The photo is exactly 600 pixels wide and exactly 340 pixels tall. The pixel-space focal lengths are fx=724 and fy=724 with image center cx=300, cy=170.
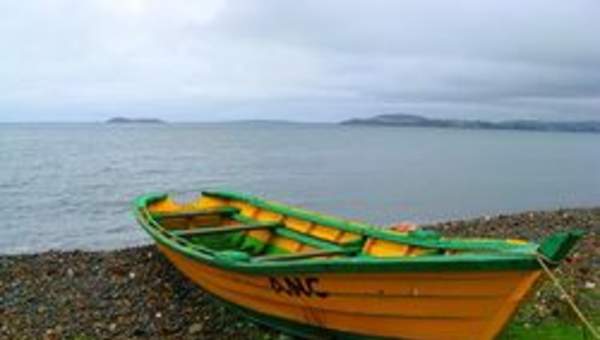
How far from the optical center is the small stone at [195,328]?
1117 cm

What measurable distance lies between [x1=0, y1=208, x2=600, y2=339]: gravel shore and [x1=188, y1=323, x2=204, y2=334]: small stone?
0.02 metres

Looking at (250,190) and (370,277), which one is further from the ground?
(370,277)

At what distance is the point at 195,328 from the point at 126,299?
2276mm

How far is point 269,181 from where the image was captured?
6106cm

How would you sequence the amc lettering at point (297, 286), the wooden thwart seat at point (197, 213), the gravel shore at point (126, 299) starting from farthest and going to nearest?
the wooden thwart seat at point (197, 213), the gravel shore at point (126, 299), the amc lettering at point (297, 286)

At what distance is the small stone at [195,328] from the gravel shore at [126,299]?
0.02 m

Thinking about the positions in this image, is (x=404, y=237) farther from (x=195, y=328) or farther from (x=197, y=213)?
(x=197, y=213)

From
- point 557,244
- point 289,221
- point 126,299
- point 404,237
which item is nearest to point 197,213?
point 289,221

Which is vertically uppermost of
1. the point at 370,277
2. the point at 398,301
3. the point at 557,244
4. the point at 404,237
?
the point at 557,244

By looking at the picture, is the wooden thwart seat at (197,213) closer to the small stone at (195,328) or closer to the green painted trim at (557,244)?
the small stone at (195,328)

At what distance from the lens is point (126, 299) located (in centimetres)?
1298

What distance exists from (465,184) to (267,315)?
54.0 m

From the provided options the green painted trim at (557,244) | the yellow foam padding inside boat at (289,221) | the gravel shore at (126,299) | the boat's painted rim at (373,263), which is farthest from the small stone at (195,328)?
the green painted trim at (557,244)

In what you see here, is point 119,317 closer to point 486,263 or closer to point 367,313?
point 367,313
